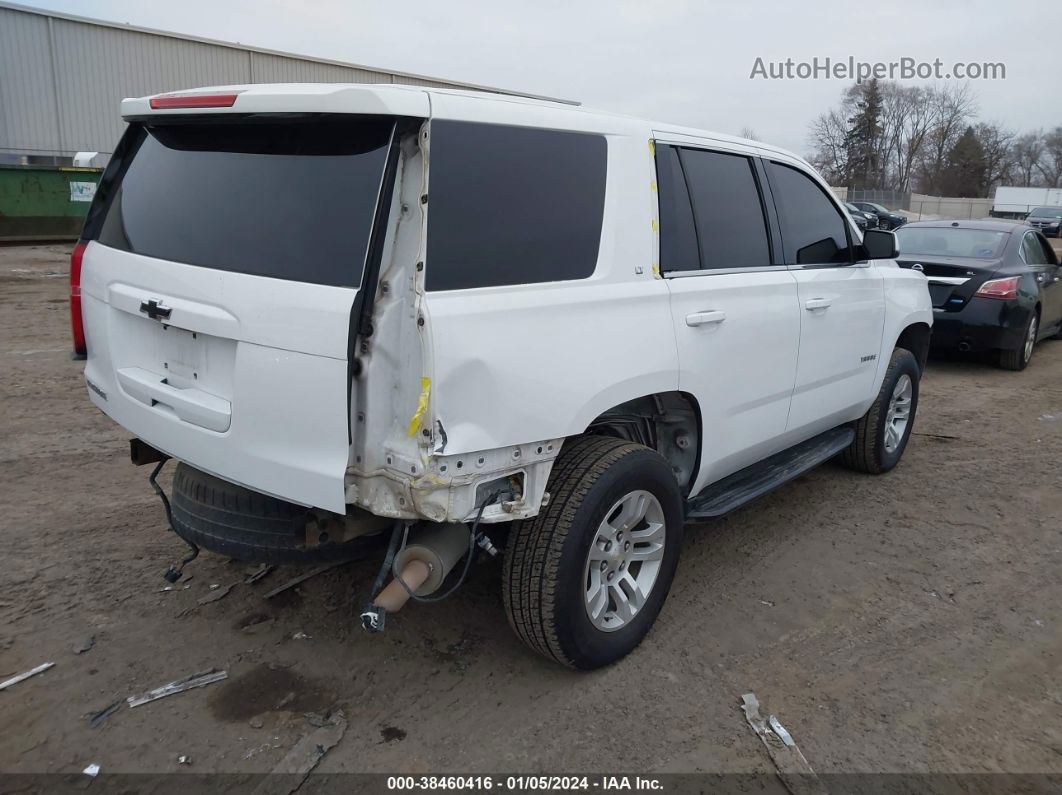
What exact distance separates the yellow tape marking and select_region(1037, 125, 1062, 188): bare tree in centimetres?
9808

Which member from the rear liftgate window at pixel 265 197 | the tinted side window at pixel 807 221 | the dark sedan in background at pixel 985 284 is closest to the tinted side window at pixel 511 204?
the rear liftgate window at pixel 265 197

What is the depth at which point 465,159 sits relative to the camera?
262 centimetres

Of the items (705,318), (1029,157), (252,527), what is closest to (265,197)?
(252,527)

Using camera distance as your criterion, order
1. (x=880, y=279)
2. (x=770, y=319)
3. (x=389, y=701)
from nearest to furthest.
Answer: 1. (x=389, y=701)
2. (x=770, y=319)
3. (x=880, y=279)

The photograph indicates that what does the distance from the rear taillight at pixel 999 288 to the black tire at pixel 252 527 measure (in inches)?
315

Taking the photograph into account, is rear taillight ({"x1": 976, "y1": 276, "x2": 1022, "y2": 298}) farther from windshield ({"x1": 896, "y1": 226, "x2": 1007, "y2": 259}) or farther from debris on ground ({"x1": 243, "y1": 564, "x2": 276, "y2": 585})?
debris on ground ({"x1": 243, "y1": 564, "x2": 276, "y2": 585})

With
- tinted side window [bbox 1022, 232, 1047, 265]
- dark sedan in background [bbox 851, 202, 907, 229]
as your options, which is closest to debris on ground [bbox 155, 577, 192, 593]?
tinted side window [bbox 1022, 232, 1047, 265]

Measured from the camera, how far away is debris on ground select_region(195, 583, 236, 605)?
368cm

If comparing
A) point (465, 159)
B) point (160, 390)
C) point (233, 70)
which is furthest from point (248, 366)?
point (233, 70)

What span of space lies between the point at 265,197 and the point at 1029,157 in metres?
98.0

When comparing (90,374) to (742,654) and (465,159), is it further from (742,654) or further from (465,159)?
(742,654)

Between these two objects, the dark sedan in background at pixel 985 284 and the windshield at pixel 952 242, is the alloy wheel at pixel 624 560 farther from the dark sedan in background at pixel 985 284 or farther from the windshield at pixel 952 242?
the windshield at pixel 952 242

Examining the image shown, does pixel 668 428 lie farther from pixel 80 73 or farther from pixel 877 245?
pixel 80 73

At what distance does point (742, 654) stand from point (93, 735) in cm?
247
